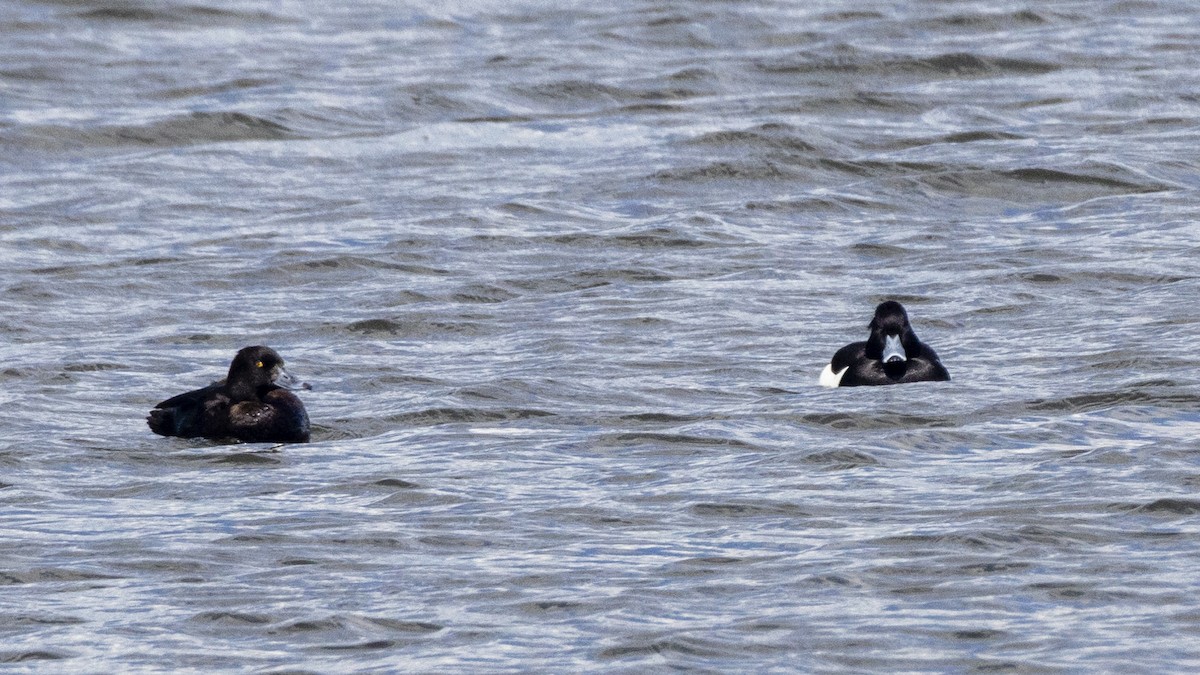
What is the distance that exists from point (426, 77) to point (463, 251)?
253 inches

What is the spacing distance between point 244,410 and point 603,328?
9.57 feet

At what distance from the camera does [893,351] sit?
11766 millimetres

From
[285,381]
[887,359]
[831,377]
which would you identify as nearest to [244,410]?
[285,381]

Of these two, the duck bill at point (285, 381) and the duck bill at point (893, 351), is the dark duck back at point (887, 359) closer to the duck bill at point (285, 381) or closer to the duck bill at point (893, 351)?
the duck bill at point (893, 351)

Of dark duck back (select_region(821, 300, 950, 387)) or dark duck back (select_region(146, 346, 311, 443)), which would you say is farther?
dark duck back (select_region(821, 300, 950, 387))

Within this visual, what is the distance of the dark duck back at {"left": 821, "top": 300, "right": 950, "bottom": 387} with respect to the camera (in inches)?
457

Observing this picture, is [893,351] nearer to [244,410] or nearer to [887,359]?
[887,359]

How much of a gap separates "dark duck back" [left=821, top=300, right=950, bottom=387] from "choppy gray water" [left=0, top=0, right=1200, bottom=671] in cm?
17

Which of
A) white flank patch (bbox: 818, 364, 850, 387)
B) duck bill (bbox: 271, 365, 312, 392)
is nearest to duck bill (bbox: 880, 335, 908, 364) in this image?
white flank patch (bbox: 818, 364, 850, 387)

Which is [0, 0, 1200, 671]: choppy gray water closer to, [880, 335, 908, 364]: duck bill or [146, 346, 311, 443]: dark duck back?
[146, 346, 311, 443]: dark duck back

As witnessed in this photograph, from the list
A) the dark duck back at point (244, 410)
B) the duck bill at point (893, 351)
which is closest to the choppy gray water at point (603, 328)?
the dark duck back at point (244, 410)

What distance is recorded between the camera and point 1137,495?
9047 mm

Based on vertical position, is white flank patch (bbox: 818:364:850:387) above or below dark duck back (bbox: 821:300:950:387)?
below

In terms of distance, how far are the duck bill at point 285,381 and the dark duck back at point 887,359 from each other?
8.25ft
